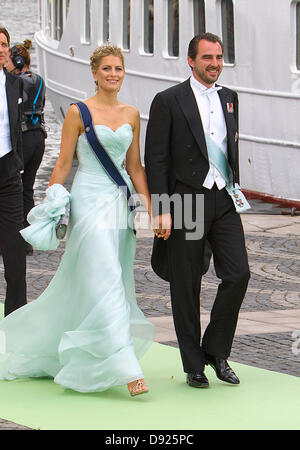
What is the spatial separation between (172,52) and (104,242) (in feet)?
44.4

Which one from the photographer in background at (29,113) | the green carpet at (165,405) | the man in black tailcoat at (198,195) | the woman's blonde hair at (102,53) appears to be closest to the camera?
the green carpet at (165,405)

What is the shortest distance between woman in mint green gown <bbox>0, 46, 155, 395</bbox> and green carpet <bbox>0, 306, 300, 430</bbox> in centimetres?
13

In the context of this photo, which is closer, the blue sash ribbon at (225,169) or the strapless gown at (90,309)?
the strapless gown at (90,309)

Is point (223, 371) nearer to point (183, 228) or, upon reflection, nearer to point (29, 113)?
point (183, 228)

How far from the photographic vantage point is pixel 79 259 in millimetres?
7152

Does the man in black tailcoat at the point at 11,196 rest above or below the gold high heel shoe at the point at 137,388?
above

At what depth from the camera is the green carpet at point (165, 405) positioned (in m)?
6.20

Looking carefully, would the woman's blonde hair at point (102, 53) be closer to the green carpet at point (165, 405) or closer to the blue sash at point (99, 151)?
the blue sash at point (99, 151)

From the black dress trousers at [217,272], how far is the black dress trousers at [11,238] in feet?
5.04

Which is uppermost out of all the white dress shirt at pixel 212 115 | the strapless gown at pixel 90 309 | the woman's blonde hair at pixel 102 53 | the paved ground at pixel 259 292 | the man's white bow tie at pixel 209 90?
the woman's blonde hair at pixel 102 53

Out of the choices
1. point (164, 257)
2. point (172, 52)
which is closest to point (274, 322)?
point (164, 257)

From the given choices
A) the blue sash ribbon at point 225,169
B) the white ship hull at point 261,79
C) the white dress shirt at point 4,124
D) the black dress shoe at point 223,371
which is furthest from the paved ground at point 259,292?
the white dress shirt at point 4,124

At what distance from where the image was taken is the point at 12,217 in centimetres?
833

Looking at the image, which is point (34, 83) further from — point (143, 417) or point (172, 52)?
point (172, 52)
